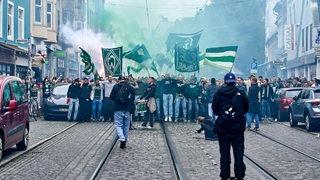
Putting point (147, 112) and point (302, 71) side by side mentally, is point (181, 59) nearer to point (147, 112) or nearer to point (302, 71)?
point (147, 112)

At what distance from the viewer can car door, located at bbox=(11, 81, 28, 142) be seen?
14.4m

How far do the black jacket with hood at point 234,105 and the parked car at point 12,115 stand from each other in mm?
4786

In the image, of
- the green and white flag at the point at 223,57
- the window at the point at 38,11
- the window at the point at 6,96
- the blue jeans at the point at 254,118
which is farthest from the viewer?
the window at the point at 38,11

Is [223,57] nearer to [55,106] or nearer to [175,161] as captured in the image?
[55,106]

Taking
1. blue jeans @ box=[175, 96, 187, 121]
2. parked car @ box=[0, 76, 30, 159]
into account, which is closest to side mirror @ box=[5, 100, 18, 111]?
parked car @ box=[0, 76, 30, 159]

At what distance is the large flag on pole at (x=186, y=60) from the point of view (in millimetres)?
29203

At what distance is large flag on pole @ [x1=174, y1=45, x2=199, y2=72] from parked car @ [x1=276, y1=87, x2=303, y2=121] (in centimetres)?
395

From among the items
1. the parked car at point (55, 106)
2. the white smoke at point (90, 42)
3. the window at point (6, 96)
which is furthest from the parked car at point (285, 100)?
the white smoke at point (90, 42)

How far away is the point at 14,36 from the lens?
35.6 m

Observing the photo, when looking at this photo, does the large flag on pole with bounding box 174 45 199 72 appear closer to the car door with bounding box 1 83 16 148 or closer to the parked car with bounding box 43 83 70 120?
the parked car with bounding box 43 83 70 120

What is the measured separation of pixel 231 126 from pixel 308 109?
12.8 meters

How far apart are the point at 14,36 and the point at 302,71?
23.6 m

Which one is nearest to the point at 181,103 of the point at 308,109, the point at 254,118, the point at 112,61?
the point at 112,61

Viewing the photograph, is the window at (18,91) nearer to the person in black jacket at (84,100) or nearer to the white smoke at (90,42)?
the person in black jacket at (84,100)
